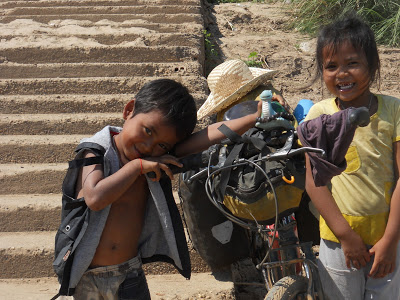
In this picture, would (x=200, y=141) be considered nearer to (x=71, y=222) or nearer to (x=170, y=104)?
(x=170, y=104)

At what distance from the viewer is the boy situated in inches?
77.8

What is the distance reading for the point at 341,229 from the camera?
2.05 meters

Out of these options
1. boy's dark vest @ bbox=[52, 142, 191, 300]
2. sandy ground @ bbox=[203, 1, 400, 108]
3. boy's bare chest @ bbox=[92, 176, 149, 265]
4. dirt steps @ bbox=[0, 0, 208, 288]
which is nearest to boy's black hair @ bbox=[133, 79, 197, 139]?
boy's dark vest @ bbox=[52, 142, 191, 300]

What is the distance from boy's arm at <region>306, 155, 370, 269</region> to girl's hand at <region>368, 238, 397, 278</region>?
0.04 m

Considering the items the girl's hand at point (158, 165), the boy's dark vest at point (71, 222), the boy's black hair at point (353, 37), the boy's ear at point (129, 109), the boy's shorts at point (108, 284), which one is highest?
the boy's black hair at point (353, 37)

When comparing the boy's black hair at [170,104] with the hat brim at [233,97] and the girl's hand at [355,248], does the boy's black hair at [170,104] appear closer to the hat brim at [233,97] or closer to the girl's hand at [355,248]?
the girl's hand at [355,248]

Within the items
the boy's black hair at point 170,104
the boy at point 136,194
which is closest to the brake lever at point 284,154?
the boy at point 136,194

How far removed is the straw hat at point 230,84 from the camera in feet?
10.3

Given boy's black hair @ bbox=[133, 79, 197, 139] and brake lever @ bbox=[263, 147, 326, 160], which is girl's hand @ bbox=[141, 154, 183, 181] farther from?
brake lever @ bbox=[263, 147, 326, 160]

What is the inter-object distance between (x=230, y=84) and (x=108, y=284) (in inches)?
63.1

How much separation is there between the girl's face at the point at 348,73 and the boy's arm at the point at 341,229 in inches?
15.5

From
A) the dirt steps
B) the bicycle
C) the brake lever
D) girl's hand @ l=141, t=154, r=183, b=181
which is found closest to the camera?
the brake lever

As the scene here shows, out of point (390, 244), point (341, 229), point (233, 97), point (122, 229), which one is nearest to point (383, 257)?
point (390, 244)

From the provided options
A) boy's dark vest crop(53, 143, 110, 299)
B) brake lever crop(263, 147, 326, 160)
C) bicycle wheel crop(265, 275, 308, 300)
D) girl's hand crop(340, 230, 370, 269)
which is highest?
brake lever crop(263, 147, 326, 160)
